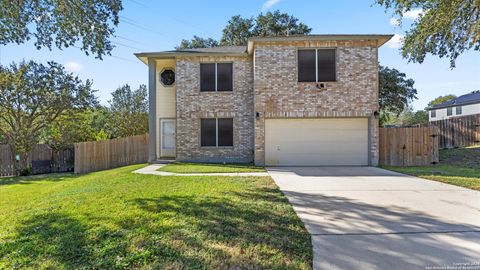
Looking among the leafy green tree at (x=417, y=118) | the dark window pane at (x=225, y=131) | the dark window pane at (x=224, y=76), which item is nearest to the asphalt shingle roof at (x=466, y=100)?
the leafy green tree at (x=417, y=118)

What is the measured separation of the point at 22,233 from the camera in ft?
14.1

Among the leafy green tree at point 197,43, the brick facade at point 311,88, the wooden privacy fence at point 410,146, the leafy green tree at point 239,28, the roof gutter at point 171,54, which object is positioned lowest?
the wooden privacy fence at point 410,146

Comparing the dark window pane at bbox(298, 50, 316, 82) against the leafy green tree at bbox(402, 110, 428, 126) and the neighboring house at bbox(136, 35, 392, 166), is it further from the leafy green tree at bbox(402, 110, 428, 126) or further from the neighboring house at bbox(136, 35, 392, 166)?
the leafy green tree at bbox(402, 110, 428, 126)

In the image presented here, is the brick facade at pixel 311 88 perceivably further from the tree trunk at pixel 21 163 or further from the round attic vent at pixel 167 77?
the tree trunk at pixel 21 163

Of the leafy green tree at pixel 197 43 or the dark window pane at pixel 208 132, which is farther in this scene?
the leafy green tree at pixel 197 43

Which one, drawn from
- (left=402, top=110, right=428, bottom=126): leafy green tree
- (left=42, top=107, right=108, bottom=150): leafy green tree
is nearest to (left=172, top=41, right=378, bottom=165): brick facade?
(left=42, top=107, right=108, bottom=150): leafy green tree

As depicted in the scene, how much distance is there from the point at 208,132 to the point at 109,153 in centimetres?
593

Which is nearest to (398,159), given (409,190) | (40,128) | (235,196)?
(409,190)

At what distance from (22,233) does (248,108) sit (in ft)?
33.5

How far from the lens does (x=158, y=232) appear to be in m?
3.92

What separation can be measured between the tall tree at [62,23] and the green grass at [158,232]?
375 centimetres

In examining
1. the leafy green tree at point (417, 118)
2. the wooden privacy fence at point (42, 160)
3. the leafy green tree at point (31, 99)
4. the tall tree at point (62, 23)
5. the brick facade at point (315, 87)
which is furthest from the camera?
the leafy green tree at point (417, 118)

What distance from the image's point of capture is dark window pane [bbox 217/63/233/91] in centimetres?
1358

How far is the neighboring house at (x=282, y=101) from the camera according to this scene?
12242 millimetres
